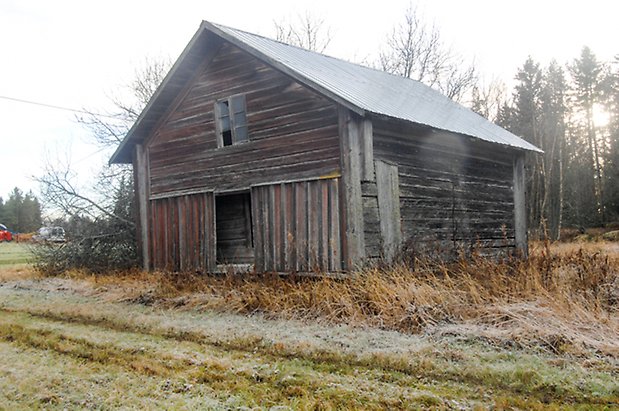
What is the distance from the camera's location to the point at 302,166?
10.3m

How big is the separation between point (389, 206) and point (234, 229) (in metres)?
5.09

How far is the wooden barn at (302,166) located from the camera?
9.66m

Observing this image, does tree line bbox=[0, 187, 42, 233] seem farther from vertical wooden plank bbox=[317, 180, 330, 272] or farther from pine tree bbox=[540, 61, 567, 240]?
vertical wooden plank bbox=[317, 180, 330, 272]

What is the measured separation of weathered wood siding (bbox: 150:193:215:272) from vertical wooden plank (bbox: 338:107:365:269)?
381 centimetres

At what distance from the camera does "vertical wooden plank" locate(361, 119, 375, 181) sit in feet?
→ 31.1

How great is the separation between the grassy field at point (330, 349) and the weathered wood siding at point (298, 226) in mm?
768

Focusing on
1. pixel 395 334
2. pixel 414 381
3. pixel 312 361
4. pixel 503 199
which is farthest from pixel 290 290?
pixel 503 199

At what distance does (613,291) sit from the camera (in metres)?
7.31

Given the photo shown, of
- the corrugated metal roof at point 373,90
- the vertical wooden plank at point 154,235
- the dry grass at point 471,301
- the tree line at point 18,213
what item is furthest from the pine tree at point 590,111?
the tree line at point 18,213

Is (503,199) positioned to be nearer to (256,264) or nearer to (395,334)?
(256,264)

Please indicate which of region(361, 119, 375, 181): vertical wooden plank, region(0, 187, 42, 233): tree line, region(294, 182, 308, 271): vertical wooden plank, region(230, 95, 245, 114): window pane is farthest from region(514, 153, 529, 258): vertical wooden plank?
region(0, 187, 42, 233): tree line

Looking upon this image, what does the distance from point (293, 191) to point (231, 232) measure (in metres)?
3.81

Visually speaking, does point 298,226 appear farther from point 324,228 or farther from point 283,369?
point 283,369

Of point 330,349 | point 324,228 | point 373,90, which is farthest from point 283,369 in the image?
point 373,90
